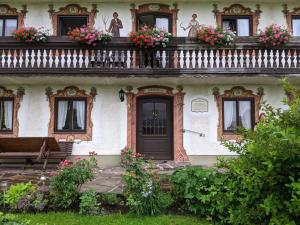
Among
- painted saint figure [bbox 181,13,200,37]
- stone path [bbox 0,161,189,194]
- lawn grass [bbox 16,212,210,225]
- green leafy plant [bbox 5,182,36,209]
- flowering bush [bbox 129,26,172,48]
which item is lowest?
lawn grass [bbox 16,212,210,225]

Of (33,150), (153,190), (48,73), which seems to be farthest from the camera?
(48,73)

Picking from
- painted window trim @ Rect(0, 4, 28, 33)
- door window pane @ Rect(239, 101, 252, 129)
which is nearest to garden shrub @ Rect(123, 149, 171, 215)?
door window pane @ Rect(239, 101, 252, 129)

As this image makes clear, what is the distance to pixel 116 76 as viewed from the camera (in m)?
11.7

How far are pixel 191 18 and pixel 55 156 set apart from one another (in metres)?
6.98

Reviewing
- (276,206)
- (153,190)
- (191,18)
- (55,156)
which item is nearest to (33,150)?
(55,156)

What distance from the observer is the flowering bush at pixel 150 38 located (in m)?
11.8

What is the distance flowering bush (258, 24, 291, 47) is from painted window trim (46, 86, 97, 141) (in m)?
6.17

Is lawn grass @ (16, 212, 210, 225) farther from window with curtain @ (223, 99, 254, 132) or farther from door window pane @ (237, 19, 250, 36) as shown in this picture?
door window pane @ (237, 19, 250, 36)

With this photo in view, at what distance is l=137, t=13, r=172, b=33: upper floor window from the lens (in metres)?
13.4

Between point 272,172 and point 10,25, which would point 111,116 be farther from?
point 272,172

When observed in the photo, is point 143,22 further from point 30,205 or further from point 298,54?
point 30,205

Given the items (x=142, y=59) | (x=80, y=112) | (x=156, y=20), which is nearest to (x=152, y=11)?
(x=156, y=20)

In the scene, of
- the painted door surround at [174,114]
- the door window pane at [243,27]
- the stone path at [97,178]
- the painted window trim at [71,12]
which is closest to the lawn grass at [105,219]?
the stone path at [97,178]

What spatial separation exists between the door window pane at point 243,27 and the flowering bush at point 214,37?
1.52 meters
